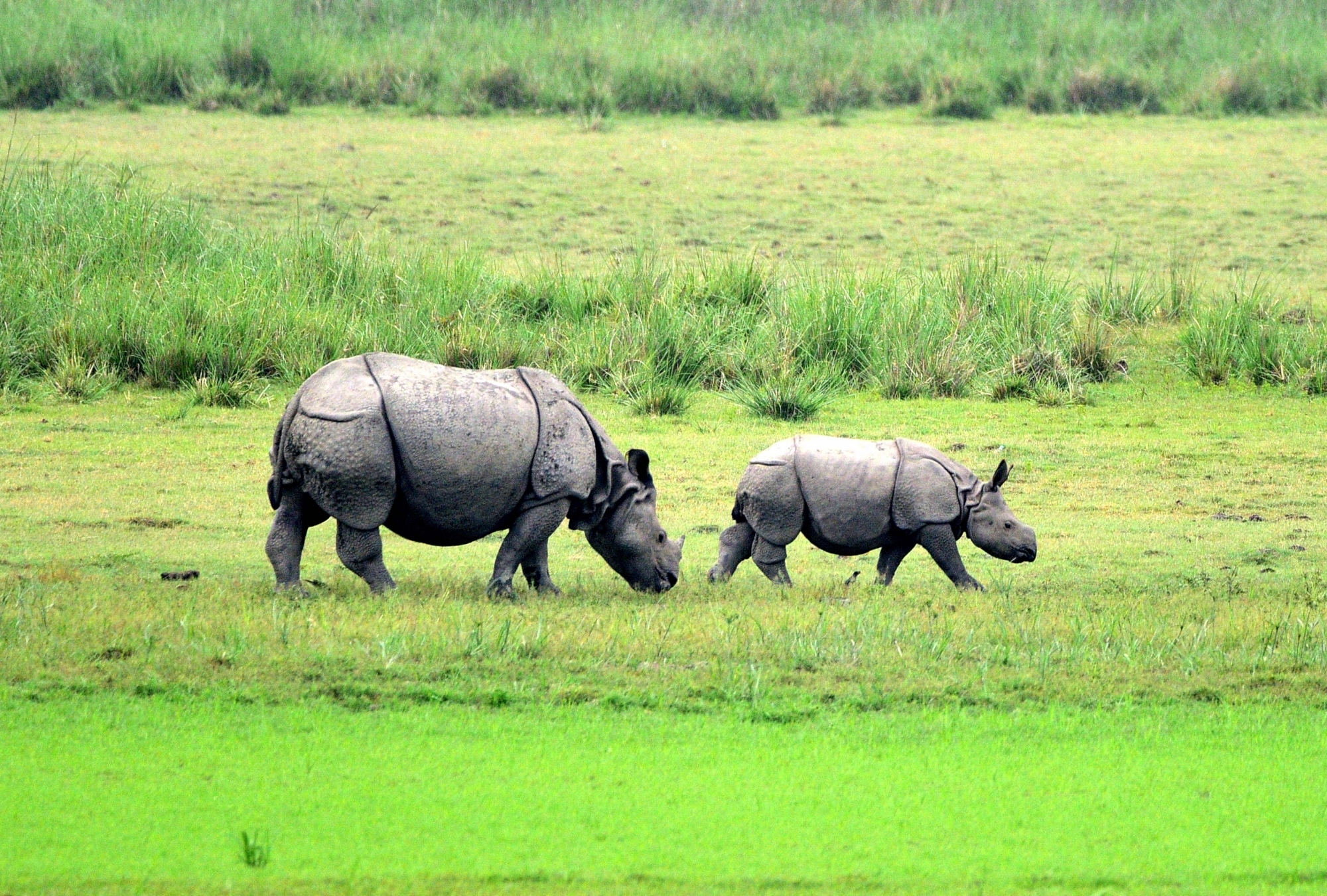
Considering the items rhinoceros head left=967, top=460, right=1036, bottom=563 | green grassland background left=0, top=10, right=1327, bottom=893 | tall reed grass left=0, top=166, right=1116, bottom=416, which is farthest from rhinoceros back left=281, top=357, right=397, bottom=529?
tall reed grass left=0, top=166, right=1116, bottom=416

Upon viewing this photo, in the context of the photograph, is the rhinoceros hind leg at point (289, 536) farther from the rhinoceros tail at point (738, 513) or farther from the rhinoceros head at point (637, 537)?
the rhinoceros tail at point (738, 513)

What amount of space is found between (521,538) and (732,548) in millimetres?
1445

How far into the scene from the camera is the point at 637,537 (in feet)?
27.9

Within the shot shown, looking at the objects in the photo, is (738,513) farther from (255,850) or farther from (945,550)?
(255,850)

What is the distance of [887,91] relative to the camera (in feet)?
76.1

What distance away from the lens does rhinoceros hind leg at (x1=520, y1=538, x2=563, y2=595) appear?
27.7 feet

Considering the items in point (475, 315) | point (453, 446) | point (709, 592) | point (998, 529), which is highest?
point (453, 446)

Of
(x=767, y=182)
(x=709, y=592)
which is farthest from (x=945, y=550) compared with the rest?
(x=767, y=182)

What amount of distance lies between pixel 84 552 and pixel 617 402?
5027mm

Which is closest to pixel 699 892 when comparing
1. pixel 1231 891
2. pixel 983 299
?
pixel 1231 891

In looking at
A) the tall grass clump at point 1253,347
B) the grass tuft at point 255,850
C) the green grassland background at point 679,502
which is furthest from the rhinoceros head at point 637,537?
the tall grass clump at point 1253,347

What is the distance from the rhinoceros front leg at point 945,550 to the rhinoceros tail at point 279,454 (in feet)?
10.3

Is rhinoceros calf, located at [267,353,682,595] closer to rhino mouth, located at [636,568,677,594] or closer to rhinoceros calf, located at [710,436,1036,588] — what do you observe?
rhino mouth, located at [636,568,677,594]

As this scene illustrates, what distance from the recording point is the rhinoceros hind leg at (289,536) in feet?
26.2
